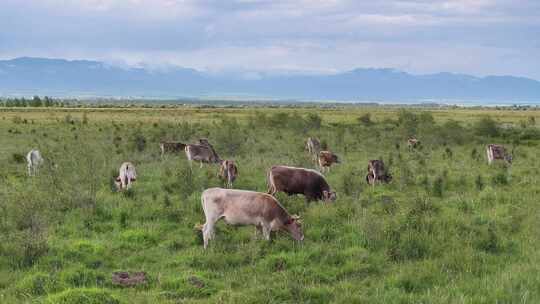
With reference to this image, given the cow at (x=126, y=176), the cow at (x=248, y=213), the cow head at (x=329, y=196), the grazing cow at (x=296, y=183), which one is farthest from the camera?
the cow at (x=126, y=176)

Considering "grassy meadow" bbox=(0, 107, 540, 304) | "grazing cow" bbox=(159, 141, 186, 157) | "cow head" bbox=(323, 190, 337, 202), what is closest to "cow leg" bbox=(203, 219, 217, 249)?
"grassy meadow" bbox=(0, 107, 540, 304)

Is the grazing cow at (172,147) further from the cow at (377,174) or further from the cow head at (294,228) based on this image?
the cow head at (294,228)

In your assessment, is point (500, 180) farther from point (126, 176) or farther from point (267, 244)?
point (126, 176)

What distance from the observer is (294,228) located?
11539 millimetres

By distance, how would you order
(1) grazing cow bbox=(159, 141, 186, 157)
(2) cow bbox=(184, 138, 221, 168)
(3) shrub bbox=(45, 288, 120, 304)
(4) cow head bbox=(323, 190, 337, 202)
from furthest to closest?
(1) grazing cow bbox=(159, 141, 186, 157) → (2) cow bbox=(184, 138, 221, 168) → (4) cow head bbox=(323, 190, 337, 202) → (3) shrub bbox=(45, 288, 120, 304)

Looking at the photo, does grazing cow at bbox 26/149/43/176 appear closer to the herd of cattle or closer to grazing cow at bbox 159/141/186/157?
the herd of cattle

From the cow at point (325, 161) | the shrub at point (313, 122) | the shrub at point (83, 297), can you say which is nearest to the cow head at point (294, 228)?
the shrub at point (83, 297)

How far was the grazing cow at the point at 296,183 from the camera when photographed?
1577 centimetres

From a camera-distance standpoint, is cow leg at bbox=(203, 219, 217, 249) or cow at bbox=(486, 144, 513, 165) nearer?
cow leg at bbox=(203, 219, 217, 249)

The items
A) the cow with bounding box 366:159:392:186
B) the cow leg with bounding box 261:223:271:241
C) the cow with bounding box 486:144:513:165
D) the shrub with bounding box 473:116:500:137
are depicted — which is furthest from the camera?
the shrub with bounding box 473:116:500:137

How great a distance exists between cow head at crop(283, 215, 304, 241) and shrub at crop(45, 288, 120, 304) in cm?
444

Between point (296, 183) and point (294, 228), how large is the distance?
4.38m

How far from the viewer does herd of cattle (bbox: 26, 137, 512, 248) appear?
11555 millimetres

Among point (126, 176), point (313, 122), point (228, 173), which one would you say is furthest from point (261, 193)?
point (313, 122)
